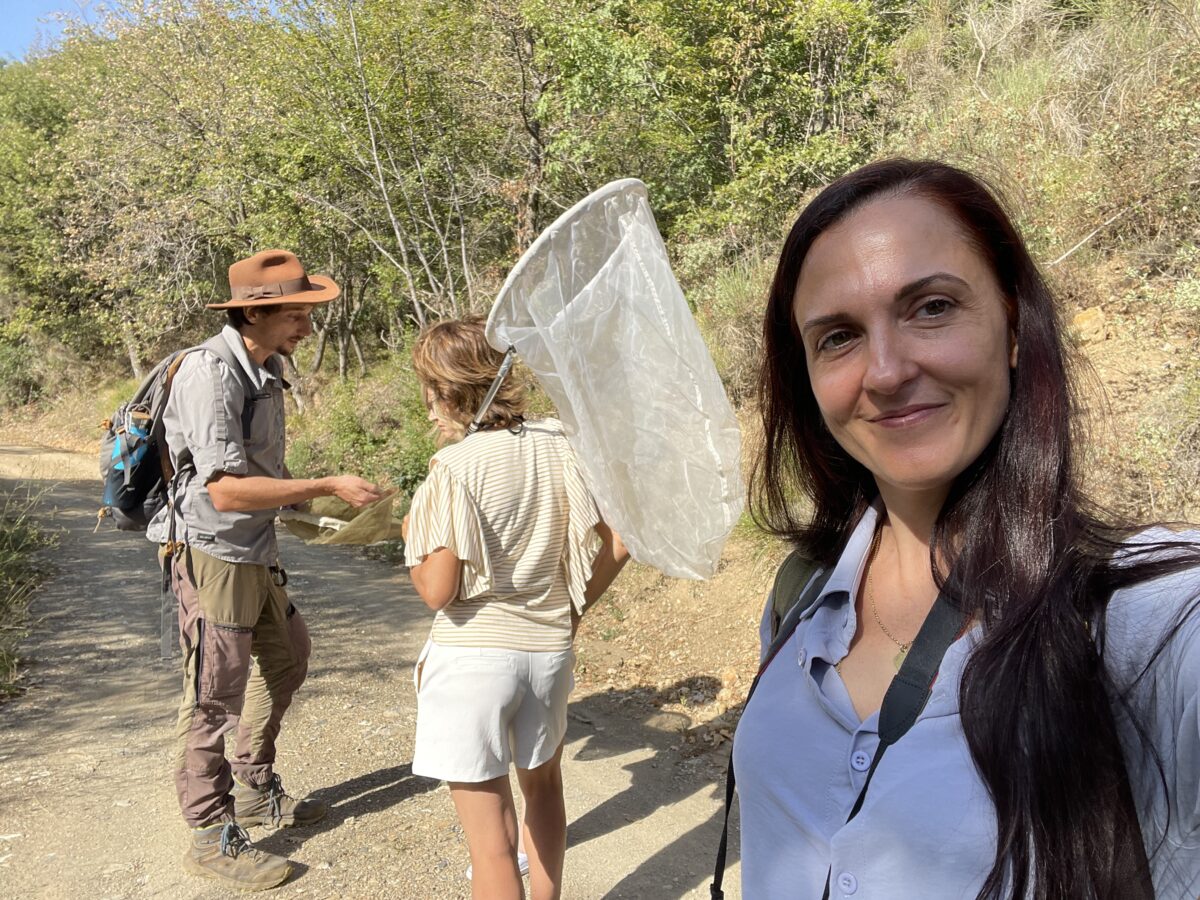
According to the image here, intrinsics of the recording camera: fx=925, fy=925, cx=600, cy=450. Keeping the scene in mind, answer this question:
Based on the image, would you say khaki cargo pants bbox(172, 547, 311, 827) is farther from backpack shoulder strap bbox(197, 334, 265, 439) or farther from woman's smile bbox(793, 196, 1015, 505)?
woman's smile bbox(793, 196, 1015, 505)

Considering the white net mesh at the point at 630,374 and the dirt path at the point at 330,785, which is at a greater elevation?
the white net mesh at the point at 630,374

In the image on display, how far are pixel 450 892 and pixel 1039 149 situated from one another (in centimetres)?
727

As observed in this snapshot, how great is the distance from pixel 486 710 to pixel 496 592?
1.13 ft

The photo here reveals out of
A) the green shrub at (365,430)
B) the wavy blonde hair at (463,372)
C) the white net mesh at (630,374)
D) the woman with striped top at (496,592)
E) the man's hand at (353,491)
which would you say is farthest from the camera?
the green shrub at (365,430)

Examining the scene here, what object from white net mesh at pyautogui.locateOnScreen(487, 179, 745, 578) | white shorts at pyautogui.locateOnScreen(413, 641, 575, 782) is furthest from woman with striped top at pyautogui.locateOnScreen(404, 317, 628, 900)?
white net mesh at pyautogui.locateOnScreen(487, 179, 745, 578)

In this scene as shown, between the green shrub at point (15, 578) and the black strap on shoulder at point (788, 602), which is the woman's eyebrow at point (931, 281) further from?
the green shrub at point (15, 578)

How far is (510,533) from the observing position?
9.33 ft

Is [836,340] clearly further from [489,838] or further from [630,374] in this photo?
[489,838]

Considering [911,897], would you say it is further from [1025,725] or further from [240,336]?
[240,336]

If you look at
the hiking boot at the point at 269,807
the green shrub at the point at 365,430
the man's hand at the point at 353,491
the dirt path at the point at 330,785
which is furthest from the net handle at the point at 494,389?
the green shrub at the point at 365,430

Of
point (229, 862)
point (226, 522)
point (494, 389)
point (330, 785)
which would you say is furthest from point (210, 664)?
point (494, 389)

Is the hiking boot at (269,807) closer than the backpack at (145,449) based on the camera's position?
No

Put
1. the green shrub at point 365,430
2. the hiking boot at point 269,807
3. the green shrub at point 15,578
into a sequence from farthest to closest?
1. the green shrub at point 365,430
2. the green shrub at point 15,578
3. the hiking boot at point 269,807

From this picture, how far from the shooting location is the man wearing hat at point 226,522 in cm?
340
